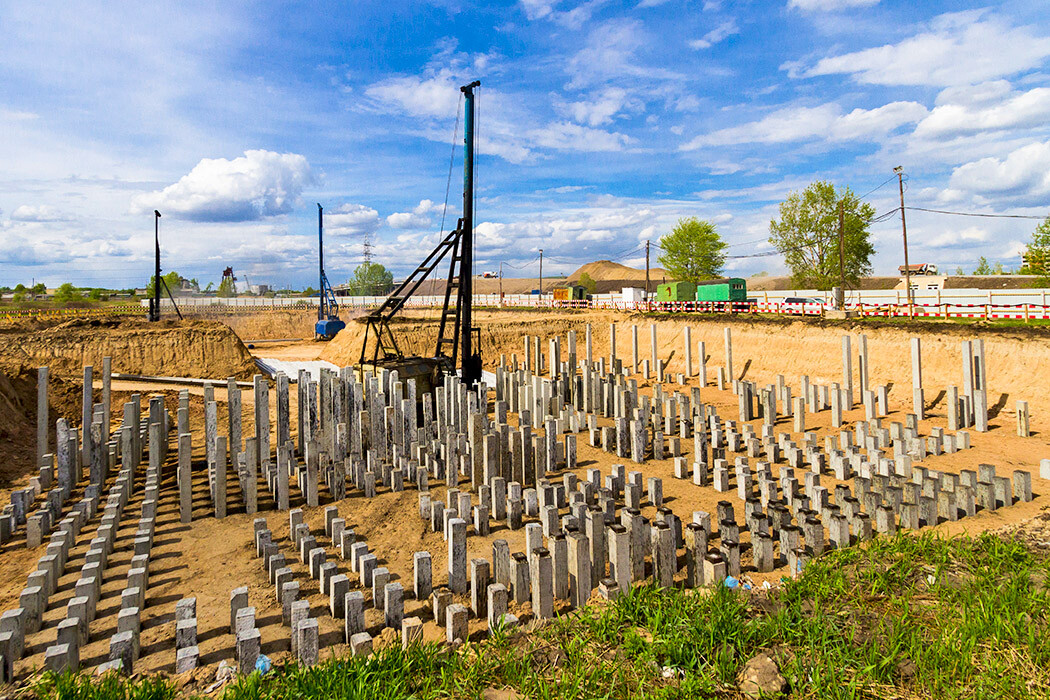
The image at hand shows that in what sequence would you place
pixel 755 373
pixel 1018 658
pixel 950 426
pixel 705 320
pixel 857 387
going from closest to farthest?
pixel 1018 658, pixel 950 426, pixel 857 387, pixel 755 373, pixel 705 320

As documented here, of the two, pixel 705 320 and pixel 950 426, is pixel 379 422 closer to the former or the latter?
pixel 950 426

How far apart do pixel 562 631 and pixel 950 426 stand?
11276mm

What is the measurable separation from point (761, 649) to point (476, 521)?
359 cm

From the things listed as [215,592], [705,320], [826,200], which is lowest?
[215,592]

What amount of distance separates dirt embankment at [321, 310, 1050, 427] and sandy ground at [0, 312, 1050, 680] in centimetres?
391

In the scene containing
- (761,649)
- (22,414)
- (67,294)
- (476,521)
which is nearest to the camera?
(761,649)

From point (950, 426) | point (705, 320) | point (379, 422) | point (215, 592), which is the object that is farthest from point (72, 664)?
point (705, 320)

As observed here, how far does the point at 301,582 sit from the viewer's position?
209 inches

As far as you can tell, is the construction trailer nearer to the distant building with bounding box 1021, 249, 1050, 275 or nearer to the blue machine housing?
the blue machine housing

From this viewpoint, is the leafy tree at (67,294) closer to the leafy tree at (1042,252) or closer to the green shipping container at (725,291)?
the green shipping container at (725,291)

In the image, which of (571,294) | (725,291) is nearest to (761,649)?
(725,291)

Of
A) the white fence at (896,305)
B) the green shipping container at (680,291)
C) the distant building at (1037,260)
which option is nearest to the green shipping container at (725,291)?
the green shipping container at (680,291)

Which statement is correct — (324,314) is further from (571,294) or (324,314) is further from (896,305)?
(896,305)

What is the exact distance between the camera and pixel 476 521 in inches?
262
